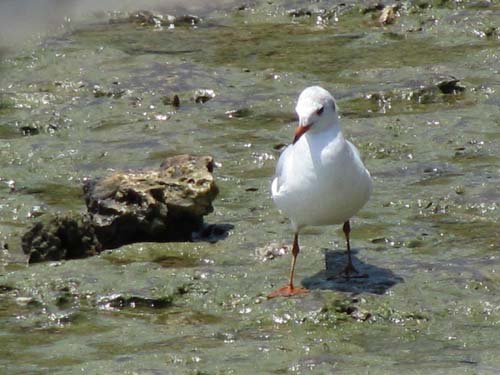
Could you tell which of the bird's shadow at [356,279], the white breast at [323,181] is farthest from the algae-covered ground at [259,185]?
the white breast at [323,181]

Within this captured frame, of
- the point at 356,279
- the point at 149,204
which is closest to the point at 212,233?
the point at 149,204

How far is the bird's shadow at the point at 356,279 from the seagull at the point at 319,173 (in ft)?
0.66

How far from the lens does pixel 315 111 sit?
732 centimetres

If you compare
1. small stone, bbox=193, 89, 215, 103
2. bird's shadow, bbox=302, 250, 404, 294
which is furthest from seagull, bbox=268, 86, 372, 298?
small stone, bbox=193, 89, 215, 103

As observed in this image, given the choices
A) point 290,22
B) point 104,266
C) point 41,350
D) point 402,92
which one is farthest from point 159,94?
point 41,350

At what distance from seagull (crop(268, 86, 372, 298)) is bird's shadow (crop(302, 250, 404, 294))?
0.20 meters

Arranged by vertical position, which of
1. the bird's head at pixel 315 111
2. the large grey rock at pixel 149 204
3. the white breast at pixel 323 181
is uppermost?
the bird's head at pixel 315 111

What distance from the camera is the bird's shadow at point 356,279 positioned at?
7395 mm

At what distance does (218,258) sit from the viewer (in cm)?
819

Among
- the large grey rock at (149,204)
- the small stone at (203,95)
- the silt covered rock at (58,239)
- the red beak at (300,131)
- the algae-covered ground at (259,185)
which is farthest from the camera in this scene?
the small stone at (203,95)

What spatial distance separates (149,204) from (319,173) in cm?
156

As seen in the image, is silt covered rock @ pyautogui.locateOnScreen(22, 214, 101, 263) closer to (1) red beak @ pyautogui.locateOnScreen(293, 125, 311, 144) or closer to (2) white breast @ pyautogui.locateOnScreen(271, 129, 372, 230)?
(2) white breast @ pyautogui.locateOnScreen(271, 129, 372, 230)

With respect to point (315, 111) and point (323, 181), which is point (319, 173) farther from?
point (315, 111)

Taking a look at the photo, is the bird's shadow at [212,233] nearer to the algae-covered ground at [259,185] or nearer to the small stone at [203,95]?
the algae-covered ground at [259,185]
